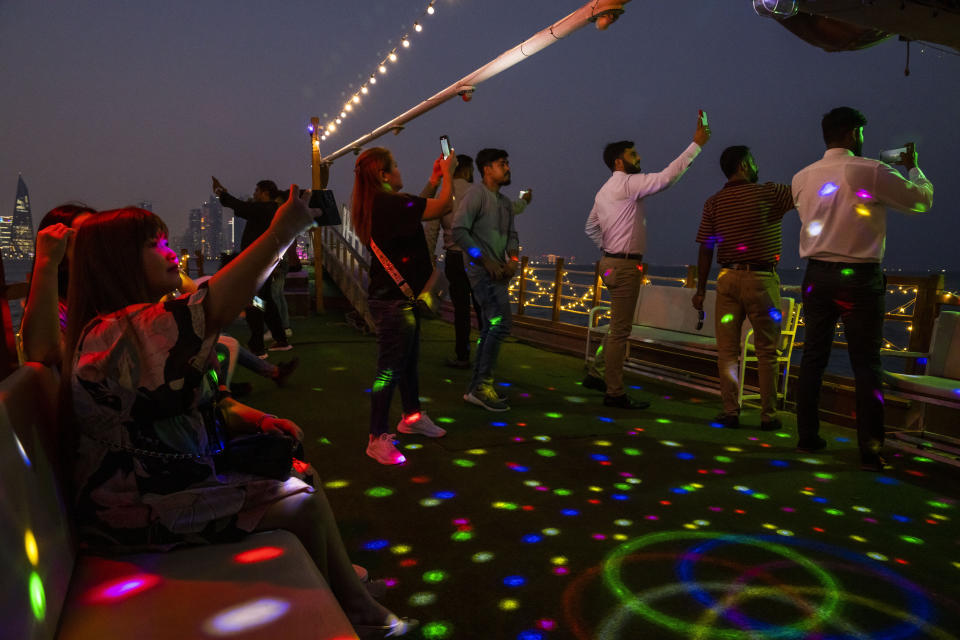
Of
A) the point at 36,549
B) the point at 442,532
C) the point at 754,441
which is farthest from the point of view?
the point at 754,441

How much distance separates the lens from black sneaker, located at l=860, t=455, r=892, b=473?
10.4 feet

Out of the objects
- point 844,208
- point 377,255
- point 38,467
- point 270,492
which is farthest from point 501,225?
point 38,467

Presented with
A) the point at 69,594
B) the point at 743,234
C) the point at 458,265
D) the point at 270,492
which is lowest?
the point at 69,594

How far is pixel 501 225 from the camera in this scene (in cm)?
409

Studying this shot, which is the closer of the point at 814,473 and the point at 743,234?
the point at 814,473

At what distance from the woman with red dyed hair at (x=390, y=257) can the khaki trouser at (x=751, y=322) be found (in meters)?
2.03

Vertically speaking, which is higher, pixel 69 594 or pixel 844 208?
pixel 844 208

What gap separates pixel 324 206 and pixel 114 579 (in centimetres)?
91

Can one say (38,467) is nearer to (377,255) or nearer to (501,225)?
(377,255)

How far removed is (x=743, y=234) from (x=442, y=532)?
8.88 ft

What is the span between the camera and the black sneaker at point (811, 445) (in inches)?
135

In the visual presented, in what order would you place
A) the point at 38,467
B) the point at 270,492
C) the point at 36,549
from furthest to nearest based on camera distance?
the point at 270,492, the point at 38,467, the point at 36,549

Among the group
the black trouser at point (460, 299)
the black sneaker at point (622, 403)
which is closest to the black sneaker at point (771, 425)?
the black sneaker at point (622, 403)

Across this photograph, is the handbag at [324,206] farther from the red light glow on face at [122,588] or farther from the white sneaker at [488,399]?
the white sneaker at [488,399]
